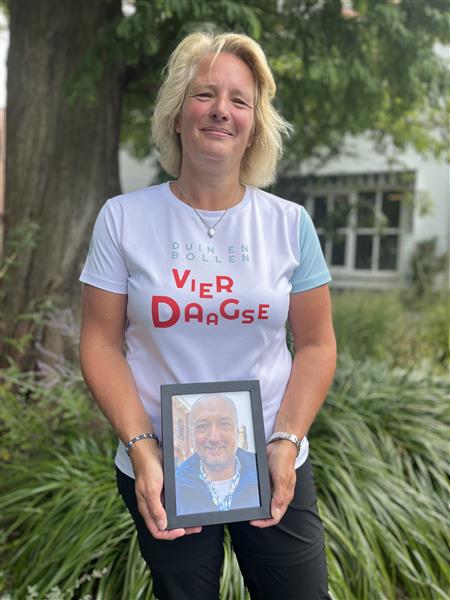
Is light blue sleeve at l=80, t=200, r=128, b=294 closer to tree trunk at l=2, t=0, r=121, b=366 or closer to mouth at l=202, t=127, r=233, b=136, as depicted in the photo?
mouth at l=202, t=127, r=233, b=136

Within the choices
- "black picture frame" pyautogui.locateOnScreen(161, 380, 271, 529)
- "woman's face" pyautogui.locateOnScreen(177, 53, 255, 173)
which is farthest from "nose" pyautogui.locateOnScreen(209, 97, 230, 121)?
"black picture frame" pyautogui.locateOnScreen(161, 380, 271, 529)

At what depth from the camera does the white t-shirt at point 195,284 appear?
→ 1543 mm

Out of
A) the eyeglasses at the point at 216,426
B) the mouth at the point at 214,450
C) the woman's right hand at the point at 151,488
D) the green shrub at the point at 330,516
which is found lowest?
the green shrub at the point at 330,516

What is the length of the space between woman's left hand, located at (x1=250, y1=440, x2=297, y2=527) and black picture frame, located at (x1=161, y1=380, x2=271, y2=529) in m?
0.02

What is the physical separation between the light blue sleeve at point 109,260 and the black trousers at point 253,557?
1.80ft

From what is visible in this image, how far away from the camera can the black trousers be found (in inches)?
63.4

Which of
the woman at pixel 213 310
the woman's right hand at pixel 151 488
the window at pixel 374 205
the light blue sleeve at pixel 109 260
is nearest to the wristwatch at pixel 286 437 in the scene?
the woman at pixel 213 310

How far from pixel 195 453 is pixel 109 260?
55 cm

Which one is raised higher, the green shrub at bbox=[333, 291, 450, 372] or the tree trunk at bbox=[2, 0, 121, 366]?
the tree trunk at bbox=[2, 0, 121, 366]

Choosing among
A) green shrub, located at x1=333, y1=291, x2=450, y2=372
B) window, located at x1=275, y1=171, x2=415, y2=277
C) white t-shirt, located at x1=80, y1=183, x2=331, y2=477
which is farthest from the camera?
window, located at x1=275, y1=171, x2=415, y2=277

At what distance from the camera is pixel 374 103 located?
15.7 ft

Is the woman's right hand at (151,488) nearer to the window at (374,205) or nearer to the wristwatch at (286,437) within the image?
the wristwatch at (286,437)

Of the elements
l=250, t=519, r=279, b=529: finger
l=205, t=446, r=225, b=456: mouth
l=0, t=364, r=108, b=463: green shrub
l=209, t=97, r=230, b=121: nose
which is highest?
l=209, t=97, r=230, b=121: nose

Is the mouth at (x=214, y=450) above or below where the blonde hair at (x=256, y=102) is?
below
